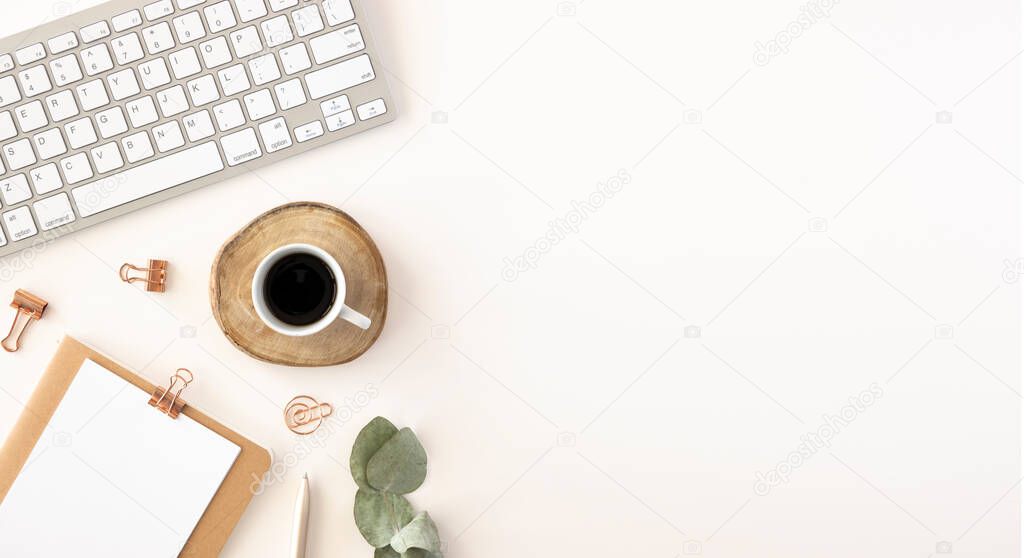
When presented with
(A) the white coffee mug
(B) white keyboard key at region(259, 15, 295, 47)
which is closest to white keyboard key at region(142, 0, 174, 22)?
(B) white keyboard key at region(259, 15, 295, 47)

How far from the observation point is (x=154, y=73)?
2.81ft

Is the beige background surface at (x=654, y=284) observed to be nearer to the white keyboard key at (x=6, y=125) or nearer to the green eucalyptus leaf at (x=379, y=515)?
the green eucalyptus leaf at (x=379, y=515)

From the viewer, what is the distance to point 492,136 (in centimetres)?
91

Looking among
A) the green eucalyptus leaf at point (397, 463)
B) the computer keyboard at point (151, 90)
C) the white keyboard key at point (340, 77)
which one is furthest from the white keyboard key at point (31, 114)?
the green eucalyptus leaf at point (397, 463)

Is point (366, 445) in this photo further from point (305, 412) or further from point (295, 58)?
point (295, 58)

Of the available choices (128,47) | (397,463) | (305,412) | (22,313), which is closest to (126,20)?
(128,47)

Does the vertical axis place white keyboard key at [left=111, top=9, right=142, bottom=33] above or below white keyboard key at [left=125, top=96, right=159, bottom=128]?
above

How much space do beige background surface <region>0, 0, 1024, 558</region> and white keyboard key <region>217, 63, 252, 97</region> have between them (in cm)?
11

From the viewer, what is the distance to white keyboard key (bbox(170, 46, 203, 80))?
33.7 inches

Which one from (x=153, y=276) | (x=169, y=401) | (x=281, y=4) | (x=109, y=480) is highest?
(x=281, y=4)

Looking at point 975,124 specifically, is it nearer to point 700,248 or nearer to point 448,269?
point 700,248

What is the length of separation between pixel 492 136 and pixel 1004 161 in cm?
66

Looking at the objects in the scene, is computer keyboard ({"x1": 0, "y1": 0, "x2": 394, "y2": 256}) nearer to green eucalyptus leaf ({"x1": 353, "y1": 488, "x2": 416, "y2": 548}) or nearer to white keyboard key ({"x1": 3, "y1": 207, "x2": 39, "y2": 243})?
white keyboard key ({"x1": 3, "y1": 207, "x2": 39, "y2": 243})

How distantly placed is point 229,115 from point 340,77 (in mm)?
138
